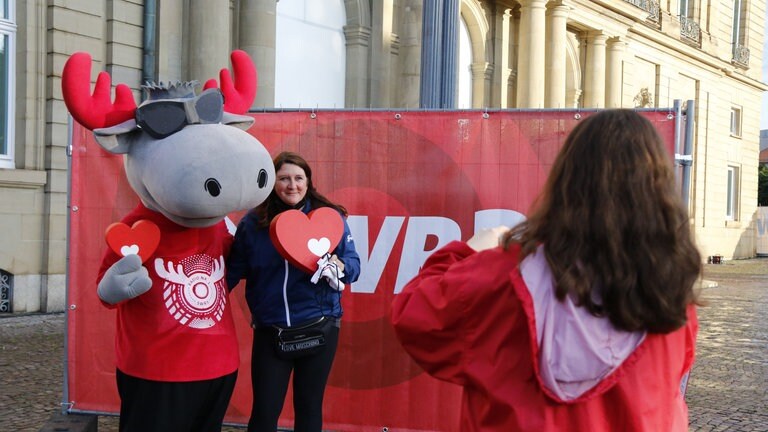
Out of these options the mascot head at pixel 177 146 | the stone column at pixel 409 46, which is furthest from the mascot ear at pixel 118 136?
the stone column at pixel 409 46

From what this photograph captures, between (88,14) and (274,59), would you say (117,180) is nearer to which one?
(88,14)

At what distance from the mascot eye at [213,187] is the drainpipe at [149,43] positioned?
10146mm

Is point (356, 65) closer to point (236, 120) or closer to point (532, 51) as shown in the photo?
point (532, 51)

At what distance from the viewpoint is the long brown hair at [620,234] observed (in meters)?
1.78

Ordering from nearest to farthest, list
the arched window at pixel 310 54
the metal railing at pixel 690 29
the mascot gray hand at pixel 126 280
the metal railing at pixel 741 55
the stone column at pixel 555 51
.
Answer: the mascot gray hand at pixel 126 280 → the arched window at pixel 310 54 → the stone column at pixel 555 51 → the metal railing at pixel 690 29 → the metal railing at pixel 741 55

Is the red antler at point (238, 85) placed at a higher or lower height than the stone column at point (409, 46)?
lower

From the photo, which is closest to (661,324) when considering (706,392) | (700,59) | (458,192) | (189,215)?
(189,215)

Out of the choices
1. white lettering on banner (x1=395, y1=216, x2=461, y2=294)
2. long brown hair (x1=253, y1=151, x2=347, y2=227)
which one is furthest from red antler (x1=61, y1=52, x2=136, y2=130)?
white lettering on banner (x1=395, y1=216, x2=461, y2=294)

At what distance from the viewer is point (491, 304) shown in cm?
193

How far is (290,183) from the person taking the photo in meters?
3.86

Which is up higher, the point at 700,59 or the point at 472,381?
the point at 700,59

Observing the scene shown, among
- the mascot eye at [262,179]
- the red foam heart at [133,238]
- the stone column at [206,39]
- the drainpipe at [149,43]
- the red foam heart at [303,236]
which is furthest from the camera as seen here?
the stone column at [206,39]

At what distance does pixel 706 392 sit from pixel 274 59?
968 cm

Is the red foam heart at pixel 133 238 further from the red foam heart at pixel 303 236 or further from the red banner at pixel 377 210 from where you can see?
the red banner at pixel 377 210
